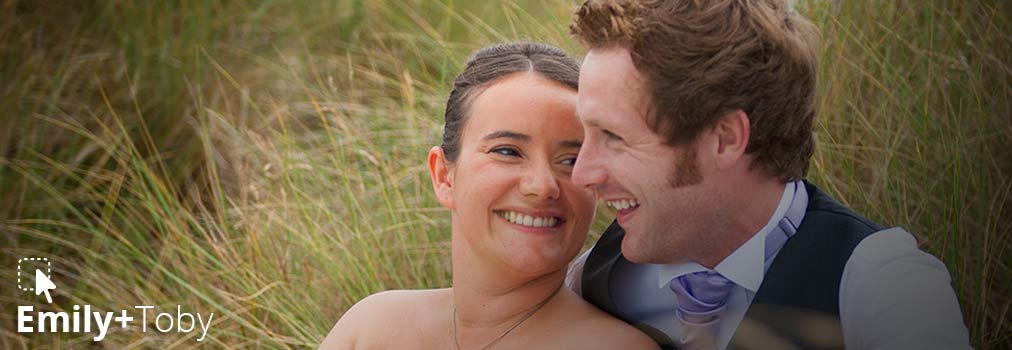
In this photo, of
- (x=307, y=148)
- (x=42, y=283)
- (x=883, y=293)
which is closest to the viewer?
(x=883, y=293)

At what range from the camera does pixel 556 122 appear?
296 centimetres

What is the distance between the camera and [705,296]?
2.96 meters

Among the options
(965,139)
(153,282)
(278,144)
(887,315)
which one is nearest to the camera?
(887,315)

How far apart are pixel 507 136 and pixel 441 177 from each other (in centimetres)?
36

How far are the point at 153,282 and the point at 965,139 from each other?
3.58m

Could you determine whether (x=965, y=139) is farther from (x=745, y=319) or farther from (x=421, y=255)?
(x=421, y=255)

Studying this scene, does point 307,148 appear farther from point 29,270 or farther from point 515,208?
point 515,208

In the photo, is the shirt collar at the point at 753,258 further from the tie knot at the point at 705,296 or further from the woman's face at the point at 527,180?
the woman's face at the point at 527,180

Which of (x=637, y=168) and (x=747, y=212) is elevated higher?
(x=637, y=168)

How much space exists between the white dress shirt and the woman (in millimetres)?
289

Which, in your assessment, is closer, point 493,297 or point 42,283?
point 493,297

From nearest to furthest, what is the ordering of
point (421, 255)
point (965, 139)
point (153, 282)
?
point (965, 139) < point (421, 255) < point (153, 282)

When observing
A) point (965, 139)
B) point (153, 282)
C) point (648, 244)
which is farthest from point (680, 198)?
point (153, 282)

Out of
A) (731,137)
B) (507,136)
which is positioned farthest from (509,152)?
(731,137)
